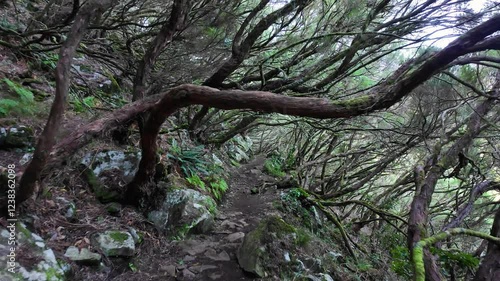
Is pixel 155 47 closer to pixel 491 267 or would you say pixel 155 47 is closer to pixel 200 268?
pixel 200 268

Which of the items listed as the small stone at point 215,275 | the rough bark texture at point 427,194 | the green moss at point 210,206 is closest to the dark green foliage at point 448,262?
the rough bark texture at point 427,194

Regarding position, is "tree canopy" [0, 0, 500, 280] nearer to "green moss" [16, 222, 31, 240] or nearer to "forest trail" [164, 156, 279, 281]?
"green moss" [16, 222, 31, 240]

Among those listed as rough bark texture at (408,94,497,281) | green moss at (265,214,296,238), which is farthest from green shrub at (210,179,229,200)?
rough bark texture at (408,94,497,281)

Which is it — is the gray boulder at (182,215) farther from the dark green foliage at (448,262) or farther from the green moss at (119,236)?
the dark green foliage at (448,262)

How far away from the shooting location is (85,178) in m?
3.92

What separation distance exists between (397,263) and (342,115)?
2.59 meters

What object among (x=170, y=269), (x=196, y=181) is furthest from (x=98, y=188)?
(x=196, y=181)

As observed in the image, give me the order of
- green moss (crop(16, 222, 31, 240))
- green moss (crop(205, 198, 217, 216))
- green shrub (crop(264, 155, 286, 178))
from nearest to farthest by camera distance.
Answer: green moss (crop(16, 222, 31, 240)) → green moss (crop(205, 198, 217, 216)) → green shrub (crop(264, 155, 286, 178))

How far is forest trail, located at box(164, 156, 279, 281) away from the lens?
11.4ft

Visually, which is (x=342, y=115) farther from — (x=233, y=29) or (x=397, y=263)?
(x=233, y=29)

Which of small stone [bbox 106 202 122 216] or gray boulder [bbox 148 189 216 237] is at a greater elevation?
gray boulder [bbox 148 189 216 237]

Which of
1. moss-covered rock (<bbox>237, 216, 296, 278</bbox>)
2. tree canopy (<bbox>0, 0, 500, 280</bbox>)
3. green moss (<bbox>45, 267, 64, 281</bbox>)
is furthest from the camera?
moss-covered rock (<bbox>237, 216, 296, 278</bbox>)

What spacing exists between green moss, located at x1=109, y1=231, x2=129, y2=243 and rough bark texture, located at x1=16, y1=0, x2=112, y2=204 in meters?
1.02

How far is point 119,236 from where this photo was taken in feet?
10.9
